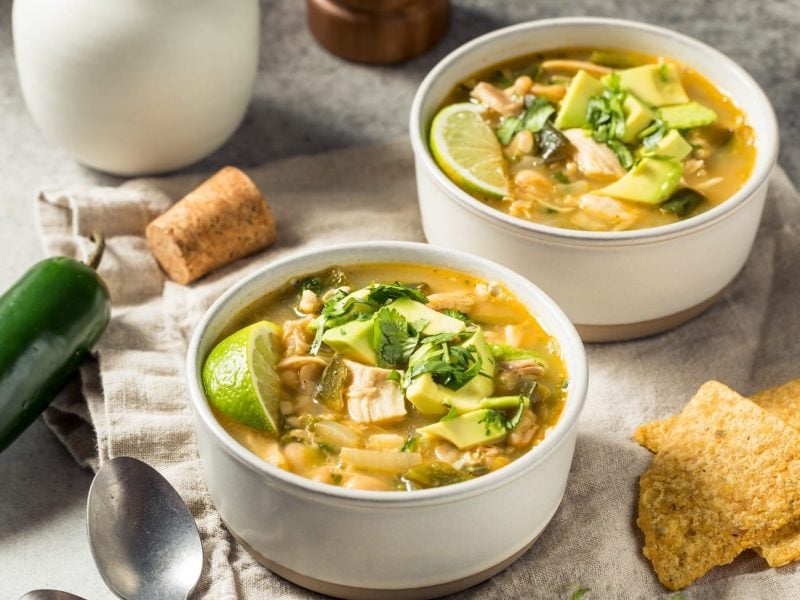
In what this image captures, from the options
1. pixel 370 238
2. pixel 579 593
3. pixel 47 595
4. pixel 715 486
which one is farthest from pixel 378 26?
pixel 47 595

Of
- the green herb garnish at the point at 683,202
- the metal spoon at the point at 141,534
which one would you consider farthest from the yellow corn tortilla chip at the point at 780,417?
the metal spoon at the point at 141,534

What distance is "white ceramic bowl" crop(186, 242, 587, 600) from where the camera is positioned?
8.75ft

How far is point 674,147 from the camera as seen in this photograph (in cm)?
370

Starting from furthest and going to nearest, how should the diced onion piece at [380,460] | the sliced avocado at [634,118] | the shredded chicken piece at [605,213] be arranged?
1. the sliced avocado at [634,118]
2. the shredded chicken piece at [605,213]
3. the diced onion piece at [380,460]

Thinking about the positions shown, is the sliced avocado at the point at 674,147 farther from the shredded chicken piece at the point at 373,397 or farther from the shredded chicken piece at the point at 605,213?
the shredded chicken piece at the point at 373,397

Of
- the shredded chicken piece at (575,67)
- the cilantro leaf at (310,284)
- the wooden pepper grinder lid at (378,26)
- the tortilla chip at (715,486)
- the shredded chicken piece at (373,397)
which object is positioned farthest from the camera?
the wooden pepper grinder lid at (378,26)

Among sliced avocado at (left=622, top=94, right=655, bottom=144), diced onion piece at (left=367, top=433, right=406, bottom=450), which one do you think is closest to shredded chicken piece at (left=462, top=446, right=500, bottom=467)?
diced onion piece at (left=367, top=433, right=406, bottom=450)

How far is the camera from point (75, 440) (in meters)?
3.39

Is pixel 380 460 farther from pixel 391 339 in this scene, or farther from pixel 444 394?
pixel 391 339

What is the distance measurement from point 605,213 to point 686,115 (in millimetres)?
504

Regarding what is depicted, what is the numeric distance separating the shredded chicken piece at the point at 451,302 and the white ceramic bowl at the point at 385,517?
288 millimetres

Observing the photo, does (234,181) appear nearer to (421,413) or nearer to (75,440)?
(75,440)

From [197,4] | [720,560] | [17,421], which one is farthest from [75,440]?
[720,560]

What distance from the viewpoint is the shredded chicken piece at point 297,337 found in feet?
10.1
